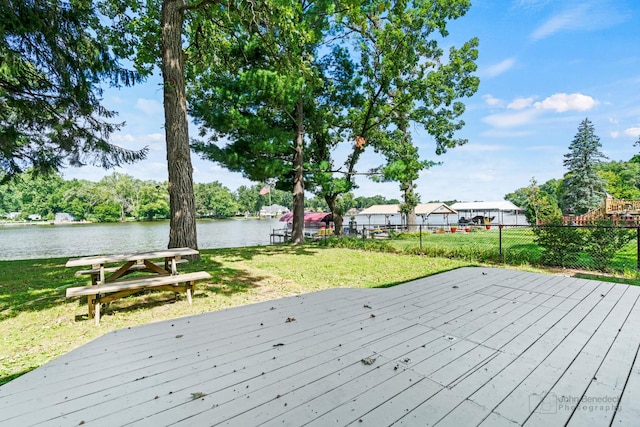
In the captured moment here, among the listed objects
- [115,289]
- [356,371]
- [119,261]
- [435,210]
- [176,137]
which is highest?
[176,137]

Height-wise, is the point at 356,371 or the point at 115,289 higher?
the point at 115,289

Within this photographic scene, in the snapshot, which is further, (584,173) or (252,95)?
(584,173)

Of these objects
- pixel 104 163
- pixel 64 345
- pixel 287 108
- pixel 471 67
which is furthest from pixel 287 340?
pixel 471 67

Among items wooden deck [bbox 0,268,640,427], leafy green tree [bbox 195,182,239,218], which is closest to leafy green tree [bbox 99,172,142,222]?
leafy green tree [bbox 195,182,239,218]

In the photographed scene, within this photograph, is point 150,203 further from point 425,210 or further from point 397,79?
point 397,79

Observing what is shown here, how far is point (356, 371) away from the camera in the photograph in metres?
2.07

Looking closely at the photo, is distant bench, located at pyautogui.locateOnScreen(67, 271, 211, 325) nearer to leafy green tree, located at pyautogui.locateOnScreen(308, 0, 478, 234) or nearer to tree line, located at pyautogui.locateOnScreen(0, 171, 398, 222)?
leafy green tree, located at pyautogui.locateOnScreen(308, 0, 478, 234)

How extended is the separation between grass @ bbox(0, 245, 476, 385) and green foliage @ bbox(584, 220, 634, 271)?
2.94 meters

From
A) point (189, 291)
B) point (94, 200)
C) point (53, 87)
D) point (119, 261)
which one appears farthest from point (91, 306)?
point (94, 200)

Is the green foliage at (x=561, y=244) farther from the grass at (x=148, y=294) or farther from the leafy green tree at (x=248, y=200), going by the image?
the leafy green tree at (x=248, y=200)

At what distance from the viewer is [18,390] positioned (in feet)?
6.51

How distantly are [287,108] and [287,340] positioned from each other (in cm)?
1155

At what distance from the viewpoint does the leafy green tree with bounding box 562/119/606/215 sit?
33.3 metres

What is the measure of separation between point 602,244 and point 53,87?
47.9ft
